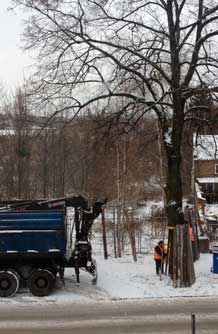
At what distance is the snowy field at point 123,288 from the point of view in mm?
16750

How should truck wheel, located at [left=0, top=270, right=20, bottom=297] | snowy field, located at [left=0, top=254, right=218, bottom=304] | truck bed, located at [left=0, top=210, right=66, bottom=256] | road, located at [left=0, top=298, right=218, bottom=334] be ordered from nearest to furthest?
road, located at [left=0, top=298, right=218, bottom=334] < snowy field, located at [left=0, top=254, right=218, bottom=304] < truck wheel, located at [left=0, top=270, right=20, bottom=297] < truck bed, located at [left=0, top=210, right=66, bottom=256]

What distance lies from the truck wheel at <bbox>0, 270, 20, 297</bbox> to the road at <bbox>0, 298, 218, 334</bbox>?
0.84 metres

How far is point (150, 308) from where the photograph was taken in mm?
15492

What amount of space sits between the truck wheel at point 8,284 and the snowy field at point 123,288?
8.7 inches

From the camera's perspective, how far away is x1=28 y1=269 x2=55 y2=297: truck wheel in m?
16.9

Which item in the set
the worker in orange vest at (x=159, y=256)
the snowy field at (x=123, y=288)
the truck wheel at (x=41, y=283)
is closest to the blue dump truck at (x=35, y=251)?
the truck wheel at (x=41, y=283)

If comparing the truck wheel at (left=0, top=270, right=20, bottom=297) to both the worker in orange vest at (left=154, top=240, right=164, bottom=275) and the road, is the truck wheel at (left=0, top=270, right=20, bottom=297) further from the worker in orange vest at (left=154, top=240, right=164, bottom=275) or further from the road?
the worker in orange vest at (left=154, top=240, right=164, bottom=275)

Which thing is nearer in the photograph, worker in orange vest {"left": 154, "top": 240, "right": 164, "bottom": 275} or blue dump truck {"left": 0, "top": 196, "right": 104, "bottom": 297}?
blue dump truck {"left": 0, "top": 196, "right": 104, "bottom": 297}

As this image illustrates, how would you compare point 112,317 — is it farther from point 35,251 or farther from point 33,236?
point 33,236

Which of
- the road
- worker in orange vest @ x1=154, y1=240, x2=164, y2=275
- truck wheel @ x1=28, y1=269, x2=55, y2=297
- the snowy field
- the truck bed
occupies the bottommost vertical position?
the road

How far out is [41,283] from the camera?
17.0 m

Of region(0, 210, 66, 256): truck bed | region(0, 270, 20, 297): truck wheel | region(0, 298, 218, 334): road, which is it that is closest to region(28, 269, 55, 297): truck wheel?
region(0, 270, 20, 297): truck wheel

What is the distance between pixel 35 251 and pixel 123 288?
3.13 metres

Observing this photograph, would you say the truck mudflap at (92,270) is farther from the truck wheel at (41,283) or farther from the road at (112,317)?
the road at (112,317)
